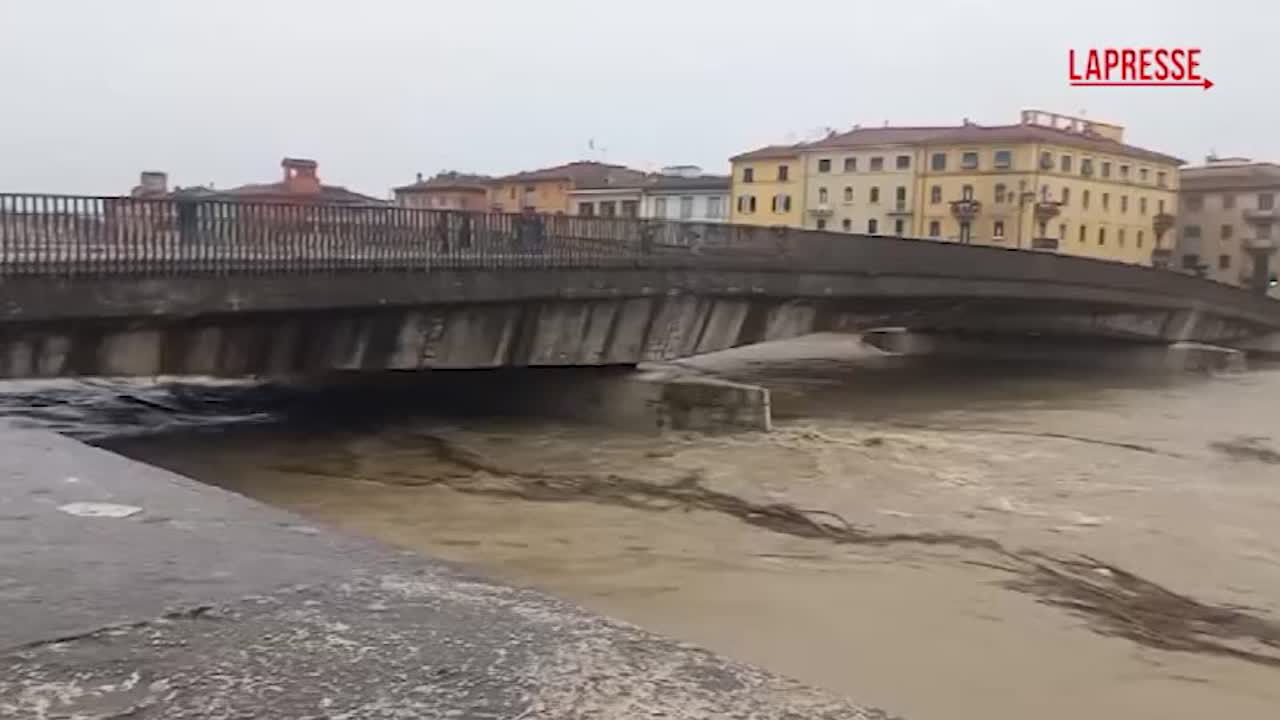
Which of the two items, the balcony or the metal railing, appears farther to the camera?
the balcony

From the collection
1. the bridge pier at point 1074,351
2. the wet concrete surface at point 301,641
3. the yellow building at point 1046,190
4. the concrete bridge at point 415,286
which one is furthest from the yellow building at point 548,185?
the wet concrete surface at point 301,641

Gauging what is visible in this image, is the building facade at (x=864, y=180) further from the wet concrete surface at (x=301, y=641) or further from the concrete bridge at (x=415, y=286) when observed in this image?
the wet concrete surface at (x=301, y=641)

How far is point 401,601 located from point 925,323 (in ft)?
104

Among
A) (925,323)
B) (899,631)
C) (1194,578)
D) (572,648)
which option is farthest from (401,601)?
(925,323)

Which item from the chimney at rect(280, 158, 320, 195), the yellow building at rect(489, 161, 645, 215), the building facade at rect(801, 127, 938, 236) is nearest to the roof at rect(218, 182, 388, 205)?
the chimney at rect(280, 158, 320, 195)

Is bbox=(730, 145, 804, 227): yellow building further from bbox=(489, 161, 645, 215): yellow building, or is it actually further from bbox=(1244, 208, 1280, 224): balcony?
bbox=(1244, 208, 1280, 224): balcony

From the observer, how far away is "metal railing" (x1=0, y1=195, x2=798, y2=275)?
580 inches

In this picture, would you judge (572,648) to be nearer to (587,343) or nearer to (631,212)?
(587,343)

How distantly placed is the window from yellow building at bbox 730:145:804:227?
103 cm

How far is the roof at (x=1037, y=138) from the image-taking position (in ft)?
260

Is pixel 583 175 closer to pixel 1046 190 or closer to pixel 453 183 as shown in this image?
pixel 453 183

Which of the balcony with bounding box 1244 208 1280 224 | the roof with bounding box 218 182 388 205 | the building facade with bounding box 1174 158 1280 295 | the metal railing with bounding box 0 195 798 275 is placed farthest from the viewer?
the building facade with bounding box 1174 158 1280 295

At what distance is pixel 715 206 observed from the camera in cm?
9150

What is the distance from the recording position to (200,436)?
20.9 metres
